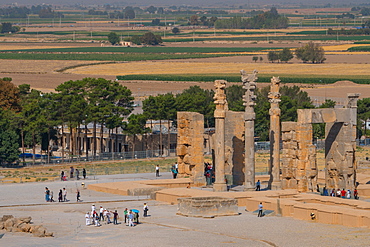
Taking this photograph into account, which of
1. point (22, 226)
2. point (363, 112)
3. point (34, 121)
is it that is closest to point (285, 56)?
point (363, 112)

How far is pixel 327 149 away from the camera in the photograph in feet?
163

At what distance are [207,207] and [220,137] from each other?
6.05 metres

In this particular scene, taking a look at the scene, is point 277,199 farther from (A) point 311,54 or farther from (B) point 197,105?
(A) point 311,54

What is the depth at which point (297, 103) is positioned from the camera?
8494 centimetres

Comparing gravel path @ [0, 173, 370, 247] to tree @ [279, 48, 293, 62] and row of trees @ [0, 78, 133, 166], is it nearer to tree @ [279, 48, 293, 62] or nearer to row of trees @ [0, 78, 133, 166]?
row of trees @ [0, 78, 133, 166]

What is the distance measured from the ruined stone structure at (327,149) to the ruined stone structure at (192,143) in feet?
16.0

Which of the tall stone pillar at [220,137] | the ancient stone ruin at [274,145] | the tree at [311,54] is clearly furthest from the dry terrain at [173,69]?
the tall stone pillar at [220,137]

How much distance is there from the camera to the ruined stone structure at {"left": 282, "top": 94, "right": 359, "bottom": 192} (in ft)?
155

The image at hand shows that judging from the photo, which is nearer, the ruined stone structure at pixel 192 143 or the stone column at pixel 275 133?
the stone column at pixel 275 133

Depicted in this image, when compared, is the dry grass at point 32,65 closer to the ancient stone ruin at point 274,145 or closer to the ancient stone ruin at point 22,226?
the ancient stone ruin at point 274,145

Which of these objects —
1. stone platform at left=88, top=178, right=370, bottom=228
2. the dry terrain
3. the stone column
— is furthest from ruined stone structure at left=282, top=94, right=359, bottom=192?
the dry terrain

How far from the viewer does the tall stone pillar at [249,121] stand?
154ft

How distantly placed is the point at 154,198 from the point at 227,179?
5.97 m

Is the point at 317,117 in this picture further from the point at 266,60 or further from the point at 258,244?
the point at 266,60
